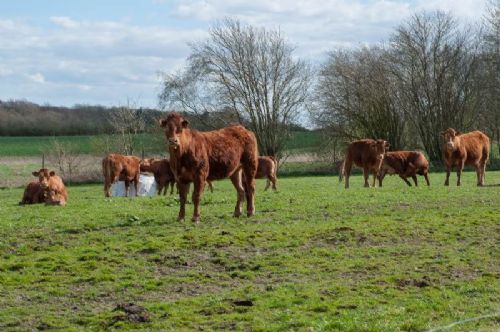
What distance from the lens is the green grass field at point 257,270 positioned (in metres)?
9.48

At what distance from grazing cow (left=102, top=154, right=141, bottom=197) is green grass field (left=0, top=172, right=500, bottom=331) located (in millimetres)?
15523

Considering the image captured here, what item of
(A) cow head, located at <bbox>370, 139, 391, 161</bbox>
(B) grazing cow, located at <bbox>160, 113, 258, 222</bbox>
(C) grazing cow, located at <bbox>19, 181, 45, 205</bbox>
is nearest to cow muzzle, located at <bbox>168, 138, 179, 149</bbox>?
(B) grazing cow, located at <bbox>160, 113, 258, 222</bbox>

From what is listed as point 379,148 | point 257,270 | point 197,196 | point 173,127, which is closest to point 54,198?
point 197,196

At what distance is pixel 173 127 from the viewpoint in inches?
643

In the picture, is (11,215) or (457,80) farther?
(457,80)

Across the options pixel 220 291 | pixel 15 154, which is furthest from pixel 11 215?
pixel 15 154

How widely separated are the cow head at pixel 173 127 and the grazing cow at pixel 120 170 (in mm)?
17140

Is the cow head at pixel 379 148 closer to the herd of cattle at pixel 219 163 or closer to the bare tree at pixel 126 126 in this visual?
the herd of cattle at pixel 219 163

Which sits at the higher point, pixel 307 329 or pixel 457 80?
pixel 457 80

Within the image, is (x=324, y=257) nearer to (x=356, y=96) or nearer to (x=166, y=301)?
(x=166, y=301)

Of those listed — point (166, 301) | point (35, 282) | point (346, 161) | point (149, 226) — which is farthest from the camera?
point (346, 161)

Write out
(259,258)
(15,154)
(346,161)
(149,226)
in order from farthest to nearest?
(15,154), (346,161), (149,226), (259,258)

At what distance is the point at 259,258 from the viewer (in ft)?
41.7

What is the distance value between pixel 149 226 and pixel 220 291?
497 cm
